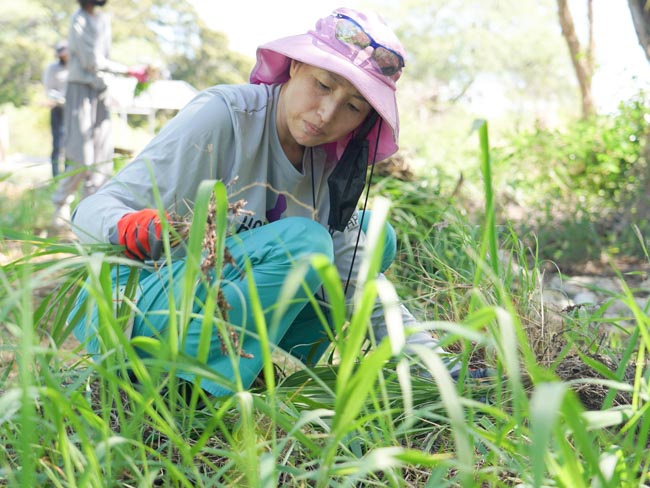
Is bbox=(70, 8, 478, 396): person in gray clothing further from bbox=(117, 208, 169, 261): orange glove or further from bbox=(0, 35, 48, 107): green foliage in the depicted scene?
bbox=(0, 35, 48, 107): green foliage

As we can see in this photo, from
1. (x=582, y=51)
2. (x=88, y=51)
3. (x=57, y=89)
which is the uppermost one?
(x=582, y=51)

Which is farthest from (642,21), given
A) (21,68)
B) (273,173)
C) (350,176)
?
(21,68)

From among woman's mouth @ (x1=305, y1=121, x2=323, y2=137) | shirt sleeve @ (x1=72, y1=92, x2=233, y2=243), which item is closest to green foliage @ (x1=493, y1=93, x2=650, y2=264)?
woman's mouth @ (x1=305, y1=121, x2=323, y2=137)

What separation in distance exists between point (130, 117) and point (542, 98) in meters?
23.0

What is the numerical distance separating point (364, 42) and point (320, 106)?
0.58ft

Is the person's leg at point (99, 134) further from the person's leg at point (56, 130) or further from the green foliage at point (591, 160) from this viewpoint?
the green foliage at point (591, 160)

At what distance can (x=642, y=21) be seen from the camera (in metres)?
3.62

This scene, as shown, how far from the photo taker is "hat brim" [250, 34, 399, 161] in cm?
164

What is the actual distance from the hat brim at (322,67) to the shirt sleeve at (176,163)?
19cm

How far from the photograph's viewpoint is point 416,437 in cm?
145

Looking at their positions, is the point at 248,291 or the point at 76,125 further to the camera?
the point at 76,125

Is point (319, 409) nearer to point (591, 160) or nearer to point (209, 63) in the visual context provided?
point (591, 160)

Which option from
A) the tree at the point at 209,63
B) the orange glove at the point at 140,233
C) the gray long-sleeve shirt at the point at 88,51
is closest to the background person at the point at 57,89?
the gray long-sleeve shirt at the point at 88,51

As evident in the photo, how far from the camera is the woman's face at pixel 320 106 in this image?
1.68 meters
